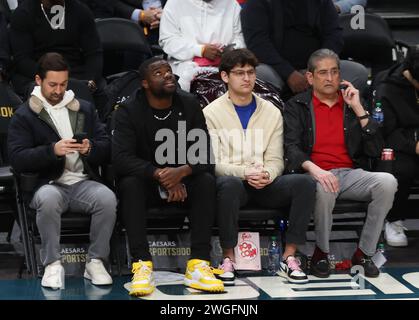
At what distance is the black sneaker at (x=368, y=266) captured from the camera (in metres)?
6.00

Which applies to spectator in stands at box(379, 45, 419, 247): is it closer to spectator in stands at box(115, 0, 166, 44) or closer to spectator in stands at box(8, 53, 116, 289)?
spectator in stands at box(8, 53, 116, 289)

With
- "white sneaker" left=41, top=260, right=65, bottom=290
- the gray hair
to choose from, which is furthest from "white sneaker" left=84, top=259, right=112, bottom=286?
the gray hair

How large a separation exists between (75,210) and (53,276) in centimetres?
41

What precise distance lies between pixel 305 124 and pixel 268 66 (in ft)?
2.96

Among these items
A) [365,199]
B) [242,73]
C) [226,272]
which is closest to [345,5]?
[242,73]

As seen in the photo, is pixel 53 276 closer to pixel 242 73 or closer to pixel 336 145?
pixel 242 73

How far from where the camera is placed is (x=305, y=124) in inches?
247

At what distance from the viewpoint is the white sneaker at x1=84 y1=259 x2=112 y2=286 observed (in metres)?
5.78

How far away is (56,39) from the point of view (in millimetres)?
7121

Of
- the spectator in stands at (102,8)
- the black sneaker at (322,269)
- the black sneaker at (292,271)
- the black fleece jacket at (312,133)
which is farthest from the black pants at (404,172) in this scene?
the spectator in stands at (102,8)

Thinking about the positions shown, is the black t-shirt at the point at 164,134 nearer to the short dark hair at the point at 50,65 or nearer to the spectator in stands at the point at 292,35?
the short dark hair at the point at 50,65

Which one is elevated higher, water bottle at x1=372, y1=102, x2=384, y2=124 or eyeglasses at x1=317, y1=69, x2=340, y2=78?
eyeglasses at x1=317, y1=69, x2=340, y2=78

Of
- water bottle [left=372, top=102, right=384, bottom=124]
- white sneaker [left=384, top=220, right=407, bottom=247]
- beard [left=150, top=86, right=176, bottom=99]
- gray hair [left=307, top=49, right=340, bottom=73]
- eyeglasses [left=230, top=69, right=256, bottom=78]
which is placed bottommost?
white sneaker [left=384, top=220, right=407, bottom=247]

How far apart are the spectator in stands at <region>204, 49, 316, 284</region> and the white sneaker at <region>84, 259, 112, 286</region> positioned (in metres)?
0.67
